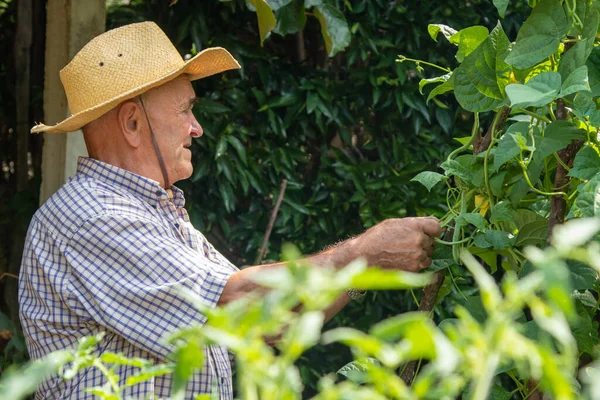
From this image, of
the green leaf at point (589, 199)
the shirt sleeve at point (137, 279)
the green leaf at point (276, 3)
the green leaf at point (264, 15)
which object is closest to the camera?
the green leaf at point (589, 199)

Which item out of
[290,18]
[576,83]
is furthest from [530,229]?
[290,18]

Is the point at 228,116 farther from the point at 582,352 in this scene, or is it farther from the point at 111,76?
the point at 582,352

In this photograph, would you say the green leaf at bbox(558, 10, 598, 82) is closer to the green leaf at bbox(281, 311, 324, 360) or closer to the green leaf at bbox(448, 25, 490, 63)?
the green leaf at bbox(448, 25, 490, 63)

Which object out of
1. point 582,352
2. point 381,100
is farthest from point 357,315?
point 582,352

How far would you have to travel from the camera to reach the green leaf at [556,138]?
4.23 feet

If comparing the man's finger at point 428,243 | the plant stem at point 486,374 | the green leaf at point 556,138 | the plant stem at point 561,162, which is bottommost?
the man's finger at point 428,243

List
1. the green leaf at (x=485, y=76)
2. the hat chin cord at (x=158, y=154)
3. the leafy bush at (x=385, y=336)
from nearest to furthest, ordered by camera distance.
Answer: the leafy bush at (x=385, y=336), the green leaf at (x=485, y=76), the hat chin cord at (x=158, y=154)

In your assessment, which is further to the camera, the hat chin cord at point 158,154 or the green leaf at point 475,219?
the hat chin cord at point 158,154

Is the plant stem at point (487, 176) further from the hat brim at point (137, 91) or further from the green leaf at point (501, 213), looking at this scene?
the hat brim at point (137, 91)

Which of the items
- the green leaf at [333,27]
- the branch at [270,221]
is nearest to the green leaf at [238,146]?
the branch at [270,221]

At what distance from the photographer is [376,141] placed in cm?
309

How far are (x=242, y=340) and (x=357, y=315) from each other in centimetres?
265

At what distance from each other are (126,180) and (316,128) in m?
1.22

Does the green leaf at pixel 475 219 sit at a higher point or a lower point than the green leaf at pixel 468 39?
lower
